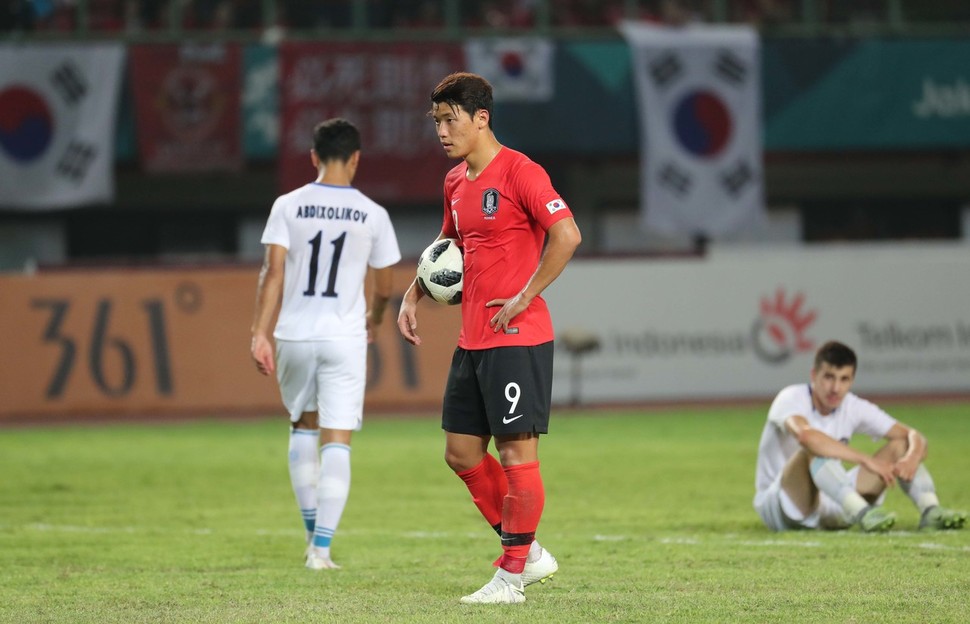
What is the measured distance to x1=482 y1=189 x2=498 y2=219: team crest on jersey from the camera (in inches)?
234

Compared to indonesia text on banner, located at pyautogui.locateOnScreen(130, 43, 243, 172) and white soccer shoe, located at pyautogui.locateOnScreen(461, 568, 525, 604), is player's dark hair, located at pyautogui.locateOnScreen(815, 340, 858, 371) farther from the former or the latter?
indonesia text on banner, located at pyautogui.locateOnScreen(130, 43, 243, 172)

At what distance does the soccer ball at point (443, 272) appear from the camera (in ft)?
20.2

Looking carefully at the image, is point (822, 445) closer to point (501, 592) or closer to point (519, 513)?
point (519, 513)

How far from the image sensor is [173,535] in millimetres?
8672

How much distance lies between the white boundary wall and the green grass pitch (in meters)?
3.73

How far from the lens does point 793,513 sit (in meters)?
8.22

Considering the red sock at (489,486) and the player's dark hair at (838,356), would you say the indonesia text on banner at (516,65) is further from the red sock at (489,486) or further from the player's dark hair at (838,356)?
the red sock at (489,486)

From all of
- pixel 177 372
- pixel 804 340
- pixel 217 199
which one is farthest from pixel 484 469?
pixel 217 199

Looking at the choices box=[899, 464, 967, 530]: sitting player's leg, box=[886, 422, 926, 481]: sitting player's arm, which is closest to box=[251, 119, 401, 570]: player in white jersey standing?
box=[886, 422, 926, 481]: sitting player's arm

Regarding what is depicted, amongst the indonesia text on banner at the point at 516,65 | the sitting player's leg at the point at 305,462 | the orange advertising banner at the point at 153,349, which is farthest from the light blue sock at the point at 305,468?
the indonesia text on banner at the point at 516,65

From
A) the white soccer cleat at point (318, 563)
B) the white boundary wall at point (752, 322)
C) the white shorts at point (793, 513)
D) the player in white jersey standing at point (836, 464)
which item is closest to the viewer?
the white soccer cleat at point (318, 563)

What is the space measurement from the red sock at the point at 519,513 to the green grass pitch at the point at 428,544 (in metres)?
0.22

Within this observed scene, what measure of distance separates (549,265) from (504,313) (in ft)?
Answer: 0.84

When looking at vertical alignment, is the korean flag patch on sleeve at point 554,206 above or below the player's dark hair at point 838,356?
above
